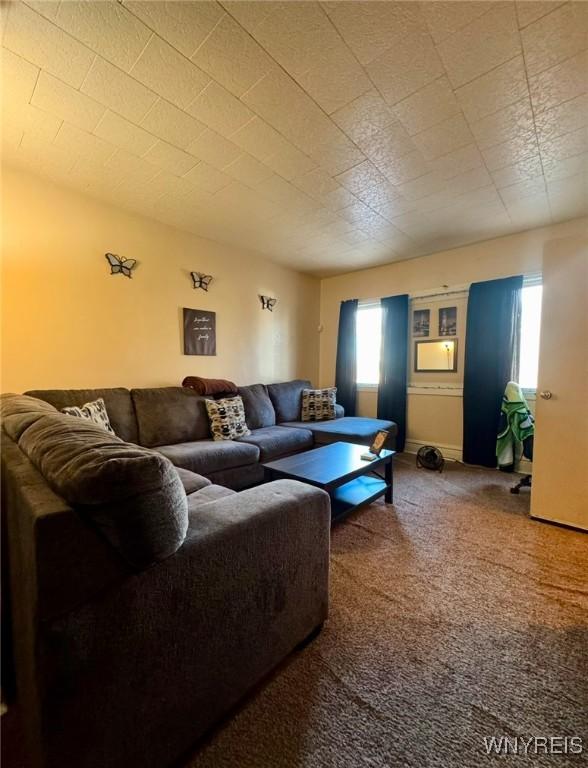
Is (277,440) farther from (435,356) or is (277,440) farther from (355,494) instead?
(435,356)

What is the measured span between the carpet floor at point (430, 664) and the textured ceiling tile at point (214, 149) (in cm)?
265

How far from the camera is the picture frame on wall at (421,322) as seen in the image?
4.11 metres

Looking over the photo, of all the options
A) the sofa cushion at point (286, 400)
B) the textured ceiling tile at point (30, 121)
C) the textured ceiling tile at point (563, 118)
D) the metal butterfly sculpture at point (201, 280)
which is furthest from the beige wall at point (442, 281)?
the textured ceiling tile at point (30, 121)

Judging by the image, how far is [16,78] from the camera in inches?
62.9

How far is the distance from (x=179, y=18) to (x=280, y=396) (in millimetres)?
3188

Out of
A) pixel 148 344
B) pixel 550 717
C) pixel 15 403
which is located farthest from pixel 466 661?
pixel 148 344

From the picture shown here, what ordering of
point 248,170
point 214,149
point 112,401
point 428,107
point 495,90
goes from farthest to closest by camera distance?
point 112,401
point 248,170
point 214,149
point 428,107
point 495,90

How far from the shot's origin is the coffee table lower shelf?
2.22 m


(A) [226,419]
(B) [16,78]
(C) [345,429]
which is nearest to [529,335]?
(C) [345,429]

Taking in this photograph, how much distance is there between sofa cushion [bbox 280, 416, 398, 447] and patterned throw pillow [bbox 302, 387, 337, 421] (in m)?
0.13

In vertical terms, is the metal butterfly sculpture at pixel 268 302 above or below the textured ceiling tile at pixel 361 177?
below

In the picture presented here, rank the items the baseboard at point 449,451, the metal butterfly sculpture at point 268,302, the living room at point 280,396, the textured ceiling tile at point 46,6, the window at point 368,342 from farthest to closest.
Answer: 1. the window at point 368,342
2. the metal butterfly sculpture at point 268,302
3. the baseboard at point 449,451
4. the textured ceiling tile at point 46,6
5. the living room at point 280,396

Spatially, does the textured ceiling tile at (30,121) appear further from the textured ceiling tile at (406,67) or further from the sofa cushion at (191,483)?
the sofa cushion at (191,483)

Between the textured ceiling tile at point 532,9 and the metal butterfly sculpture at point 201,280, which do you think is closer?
the textured ceiling tile at point 532,9
